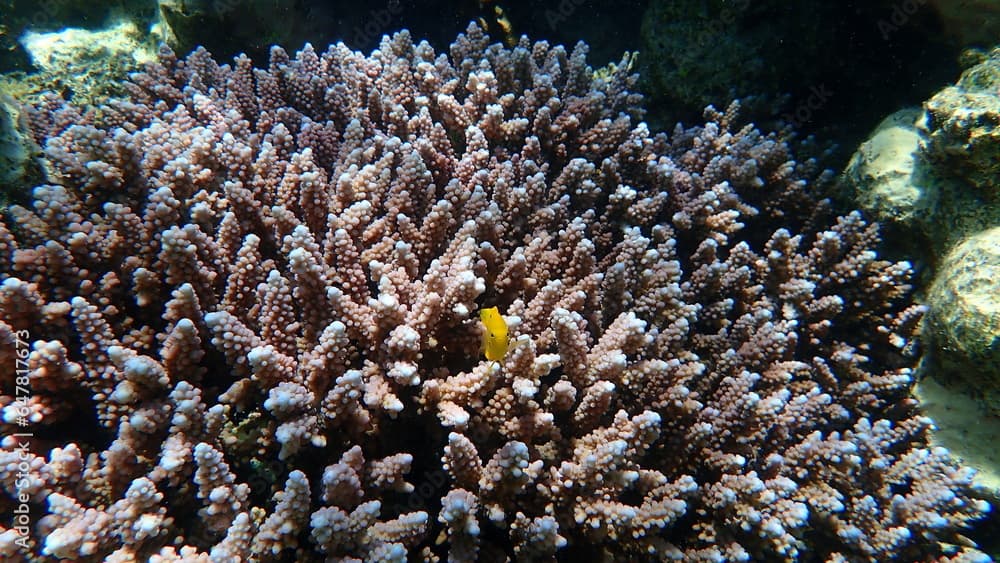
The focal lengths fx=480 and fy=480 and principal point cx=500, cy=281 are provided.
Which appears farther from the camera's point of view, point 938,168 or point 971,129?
point 938,168

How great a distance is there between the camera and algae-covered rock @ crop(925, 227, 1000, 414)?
243 centimetres

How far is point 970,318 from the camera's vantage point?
2.48m

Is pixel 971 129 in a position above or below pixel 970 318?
above

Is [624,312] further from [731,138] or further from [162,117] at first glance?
[162,117]

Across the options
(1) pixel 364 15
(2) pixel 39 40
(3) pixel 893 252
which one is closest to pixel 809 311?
(3) pixel 893 252

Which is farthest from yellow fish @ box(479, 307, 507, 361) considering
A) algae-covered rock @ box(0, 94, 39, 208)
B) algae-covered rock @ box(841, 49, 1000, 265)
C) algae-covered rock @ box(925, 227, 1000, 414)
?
algae-covered rock @ box(841, 49, 1000, 265)

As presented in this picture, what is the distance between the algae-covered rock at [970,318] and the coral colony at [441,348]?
0.86 ft

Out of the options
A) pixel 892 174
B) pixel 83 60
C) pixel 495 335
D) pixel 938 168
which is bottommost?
pixel 495 335

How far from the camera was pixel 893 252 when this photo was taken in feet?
10.8

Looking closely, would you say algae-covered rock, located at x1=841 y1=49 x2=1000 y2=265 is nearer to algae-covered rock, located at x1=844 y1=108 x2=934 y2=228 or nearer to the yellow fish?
algae-covered rock, located at x1=844 y1=108 x2=934 y2=228

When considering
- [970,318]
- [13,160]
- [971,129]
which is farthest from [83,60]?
[970,318]

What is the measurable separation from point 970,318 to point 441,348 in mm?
2737

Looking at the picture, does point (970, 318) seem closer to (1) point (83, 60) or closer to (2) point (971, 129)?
(2) point (971, 129)

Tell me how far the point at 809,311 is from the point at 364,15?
4.67 metres
